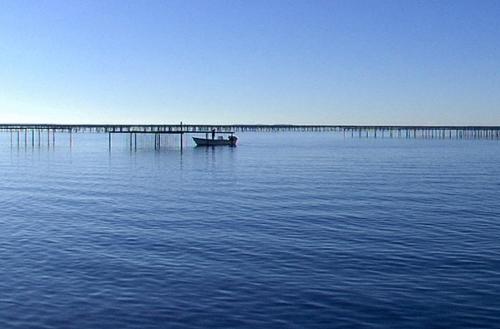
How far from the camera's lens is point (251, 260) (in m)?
21.8

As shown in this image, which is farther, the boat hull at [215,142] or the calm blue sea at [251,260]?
the boat hull at [215,142]

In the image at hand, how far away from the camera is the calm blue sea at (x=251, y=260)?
15.9m

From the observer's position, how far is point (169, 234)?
88.5ft

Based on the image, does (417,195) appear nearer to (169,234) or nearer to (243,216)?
(243,216)

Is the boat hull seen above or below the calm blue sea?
above

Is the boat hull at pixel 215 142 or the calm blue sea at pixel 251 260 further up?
the boat hull at pixel 215 142

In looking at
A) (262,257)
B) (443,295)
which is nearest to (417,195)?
(262,257)

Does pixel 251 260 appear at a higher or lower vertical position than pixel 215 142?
lower

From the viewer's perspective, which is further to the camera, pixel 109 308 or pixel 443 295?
pixel 443 295

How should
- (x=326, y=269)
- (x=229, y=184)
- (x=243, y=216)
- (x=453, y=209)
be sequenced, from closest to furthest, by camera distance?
(x=326, y=269)
(x=243, y=216)
(x=453, y=209)
(x=229, y=184)

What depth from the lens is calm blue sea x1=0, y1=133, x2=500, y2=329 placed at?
15852 millimetres

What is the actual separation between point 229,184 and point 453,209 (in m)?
21.4

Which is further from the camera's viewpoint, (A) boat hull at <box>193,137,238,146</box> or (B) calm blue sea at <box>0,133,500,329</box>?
(A) boat hull at <box>193,137,238,146</box>

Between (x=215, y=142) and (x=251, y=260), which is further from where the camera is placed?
(x=215, y=142)
